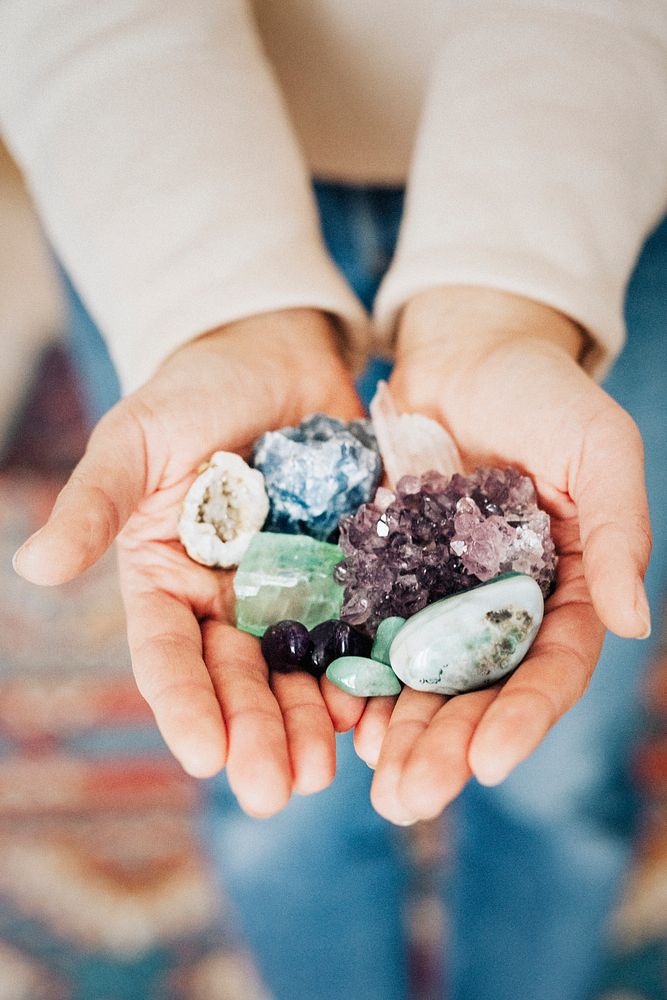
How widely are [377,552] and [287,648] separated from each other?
0.38 feet

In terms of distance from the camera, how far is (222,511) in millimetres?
769

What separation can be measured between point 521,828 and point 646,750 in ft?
1.40

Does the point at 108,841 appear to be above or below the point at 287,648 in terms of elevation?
below

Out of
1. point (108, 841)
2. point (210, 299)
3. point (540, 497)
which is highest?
point (210, 299)

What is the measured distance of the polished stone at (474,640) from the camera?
622mm

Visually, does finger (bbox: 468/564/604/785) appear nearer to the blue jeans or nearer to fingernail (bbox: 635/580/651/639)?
fingernail (bbox: 635/580/651/639)

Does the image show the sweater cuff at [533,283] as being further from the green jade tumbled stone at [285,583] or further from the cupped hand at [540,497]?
the green jade tumbled stone at [285,583]

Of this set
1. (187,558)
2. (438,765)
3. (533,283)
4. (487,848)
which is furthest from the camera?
(487,848)

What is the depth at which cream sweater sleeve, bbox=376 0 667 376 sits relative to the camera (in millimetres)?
865

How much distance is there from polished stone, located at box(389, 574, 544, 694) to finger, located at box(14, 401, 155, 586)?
0.75 ft

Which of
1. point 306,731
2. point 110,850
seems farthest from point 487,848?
point 306,731

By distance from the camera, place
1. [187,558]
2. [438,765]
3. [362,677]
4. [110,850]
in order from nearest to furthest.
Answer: [438,765] < [362,677] < [187,558] < [110,850]

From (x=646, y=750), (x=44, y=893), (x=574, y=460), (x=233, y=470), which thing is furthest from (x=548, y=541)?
(x=44, y=893)

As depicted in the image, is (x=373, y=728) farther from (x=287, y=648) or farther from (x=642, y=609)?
(x=642, y=609)
